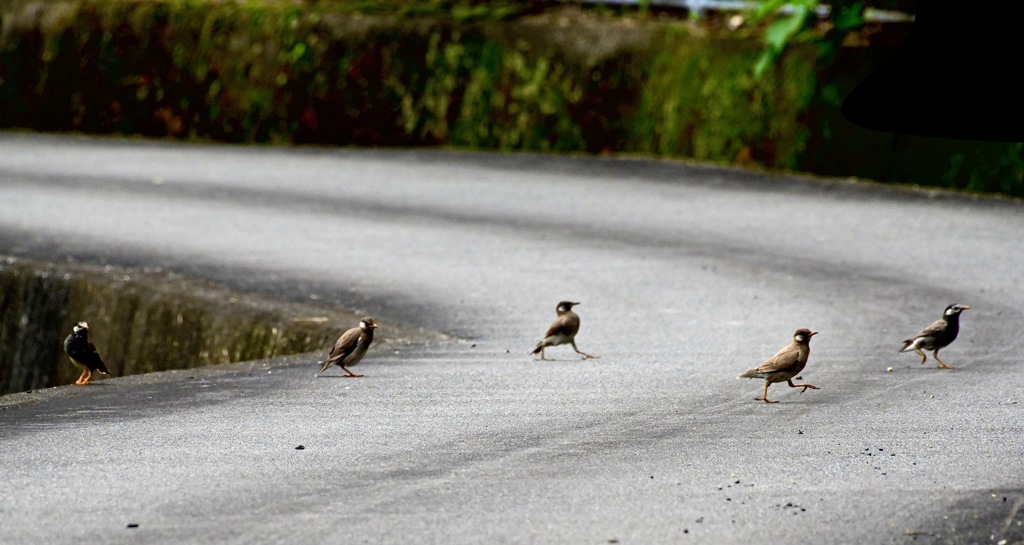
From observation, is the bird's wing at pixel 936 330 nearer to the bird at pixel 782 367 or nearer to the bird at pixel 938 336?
the bird at pixel 938 336

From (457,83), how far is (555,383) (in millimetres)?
10479

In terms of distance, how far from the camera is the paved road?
641 cm

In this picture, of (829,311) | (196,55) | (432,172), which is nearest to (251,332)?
(829,311)

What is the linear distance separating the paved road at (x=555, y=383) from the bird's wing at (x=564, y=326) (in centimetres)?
20

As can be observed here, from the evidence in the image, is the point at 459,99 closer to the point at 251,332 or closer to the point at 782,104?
the point at 782,104

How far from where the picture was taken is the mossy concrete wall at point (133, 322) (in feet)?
35.4

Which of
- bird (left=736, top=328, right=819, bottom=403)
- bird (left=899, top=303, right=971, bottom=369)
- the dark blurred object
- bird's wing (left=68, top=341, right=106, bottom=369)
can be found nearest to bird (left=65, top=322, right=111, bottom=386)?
bird's wing (left=68, top=341, right=106, bottom=369)

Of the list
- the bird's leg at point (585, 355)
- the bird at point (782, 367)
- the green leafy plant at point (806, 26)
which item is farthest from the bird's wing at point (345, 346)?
the green leafy plant at point (806, 26)

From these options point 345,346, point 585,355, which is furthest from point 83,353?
point 585,355

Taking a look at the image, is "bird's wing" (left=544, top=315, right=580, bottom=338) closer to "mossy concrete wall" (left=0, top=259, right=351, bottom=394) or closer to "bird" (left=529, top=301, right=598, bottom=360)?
"bird" (left=529, top=301, right=598, bottom=360)

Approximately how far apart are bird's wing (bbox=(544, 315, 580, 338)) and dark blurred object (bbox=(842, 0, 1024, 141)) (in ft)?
16.3

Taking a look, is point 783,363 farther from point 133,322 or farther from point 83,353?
point 133,322

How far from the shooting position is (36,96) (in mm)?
21172

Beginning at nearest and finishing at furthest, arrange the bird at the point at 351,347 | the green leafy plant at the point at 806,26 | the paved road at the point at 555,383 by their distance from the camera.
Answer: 1. the paved road at the point at 555,383
2. the bird at the point at 351,347
3. the green leafy plant at the point at 806,26
